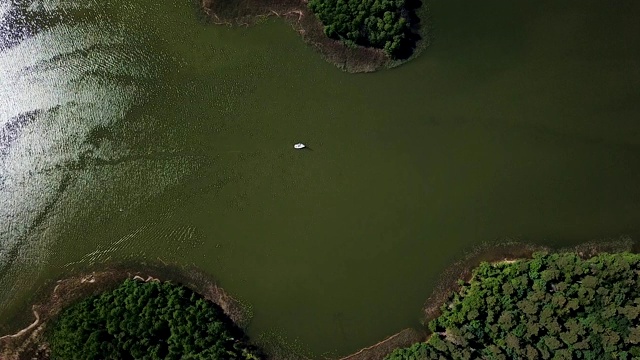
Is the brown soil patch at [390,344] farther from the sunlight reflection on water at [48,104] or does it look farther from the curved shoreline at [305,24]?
the sunlight reflection on water at [48,104]

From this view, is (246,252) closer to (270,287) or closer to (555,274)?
(270,287)

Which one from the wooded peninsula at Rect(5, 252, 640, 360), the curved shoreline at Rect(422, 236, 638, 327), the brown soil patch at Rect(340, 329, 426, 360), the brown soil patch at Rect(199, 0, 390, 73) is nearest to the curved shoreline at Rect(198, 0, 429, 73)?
the brown soil patch at Rect(199, 0, 390, 73)

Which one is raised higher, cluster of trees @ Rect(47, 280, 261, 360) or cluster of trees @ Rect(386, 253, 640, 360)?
cluster of trees @ Rect(386, 253, 640, 360)

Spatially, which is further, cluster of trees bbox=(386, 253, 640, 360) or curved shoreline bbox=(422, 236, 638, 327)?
curved shoreline bbox=(422, 236, 638, 327)

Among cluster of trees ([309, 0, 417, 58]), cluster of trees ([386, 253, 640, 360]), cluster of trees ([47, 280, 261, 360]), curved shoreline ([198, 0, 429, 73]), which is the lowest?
cluster of trees ([47, 280, 261, 360])

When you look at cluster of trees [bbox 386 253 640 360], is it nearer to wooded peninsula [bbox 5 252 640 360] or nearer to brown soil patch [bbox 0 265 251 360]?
wooded peninsula [bbox 5 252 640 360]
